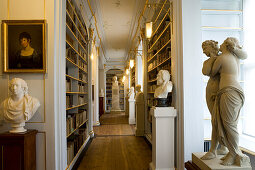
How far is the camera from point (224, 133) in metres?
1.78

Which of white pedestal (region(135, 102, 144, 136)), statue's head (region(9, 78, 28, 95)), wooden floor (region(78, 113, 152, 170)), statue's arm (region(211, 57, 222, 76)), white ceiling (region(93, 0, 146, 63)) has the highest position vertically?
white ceiling (region(93, 0, 146, 63))

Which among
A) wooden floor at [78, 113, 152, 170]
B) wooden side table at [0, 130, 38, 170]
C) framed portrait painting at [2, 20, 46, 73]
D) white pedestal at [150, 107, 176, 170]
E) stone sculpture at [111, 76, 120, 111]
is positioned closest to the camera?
wooden side table at [0, 130, 38, 170]

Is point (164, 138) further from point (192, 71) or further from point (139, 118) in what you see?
point (139, 118)

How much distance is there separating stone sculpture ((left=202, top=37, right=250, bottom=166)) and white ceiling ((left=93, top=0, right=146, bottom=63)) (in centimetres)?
397

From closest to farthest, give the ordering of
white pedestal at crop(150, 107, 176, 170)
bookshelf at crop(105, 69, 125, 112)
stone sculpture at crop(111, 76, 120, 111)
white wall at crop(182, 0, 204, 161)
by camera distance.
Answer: white wall at crop(182, 0, 204, 161)
white pedestal at crop(150, 107, 176, 170)
stone sculpture at crop(111, 76, 120, 111)
bookshelf at crop(105, 69, 125, 112)

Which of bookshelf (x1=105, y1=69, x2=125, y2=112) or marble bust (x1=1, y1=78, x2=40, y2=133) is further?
bookshelf (x1=105, y1=69, x2=125, y2=112)

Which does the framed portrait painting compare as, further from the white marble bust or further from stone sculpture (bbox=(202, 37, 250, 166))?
stone sculpture (bbox=(202, 37, 250, 166))

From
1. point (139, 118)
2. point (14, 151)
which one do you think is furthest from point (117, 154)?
point (14, 151)

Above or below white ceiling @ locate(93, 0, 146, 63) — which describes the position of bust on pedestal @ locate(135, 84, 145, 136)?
below

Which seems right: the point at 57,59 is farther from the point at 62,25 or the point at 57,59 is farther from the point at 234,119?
the point at 234,119

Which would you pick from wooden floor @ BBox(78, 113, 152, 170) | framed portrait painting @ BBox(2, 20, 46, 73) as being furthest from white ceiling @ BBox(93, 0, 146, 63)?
wooden floor @ BBox(78, 113, 152, 170)

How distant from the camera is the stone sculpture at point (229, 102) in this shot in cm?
171

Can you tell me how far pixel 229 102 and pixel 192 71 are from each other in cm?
118

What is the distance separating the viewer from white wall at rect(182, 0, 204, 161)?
281 centimetres
